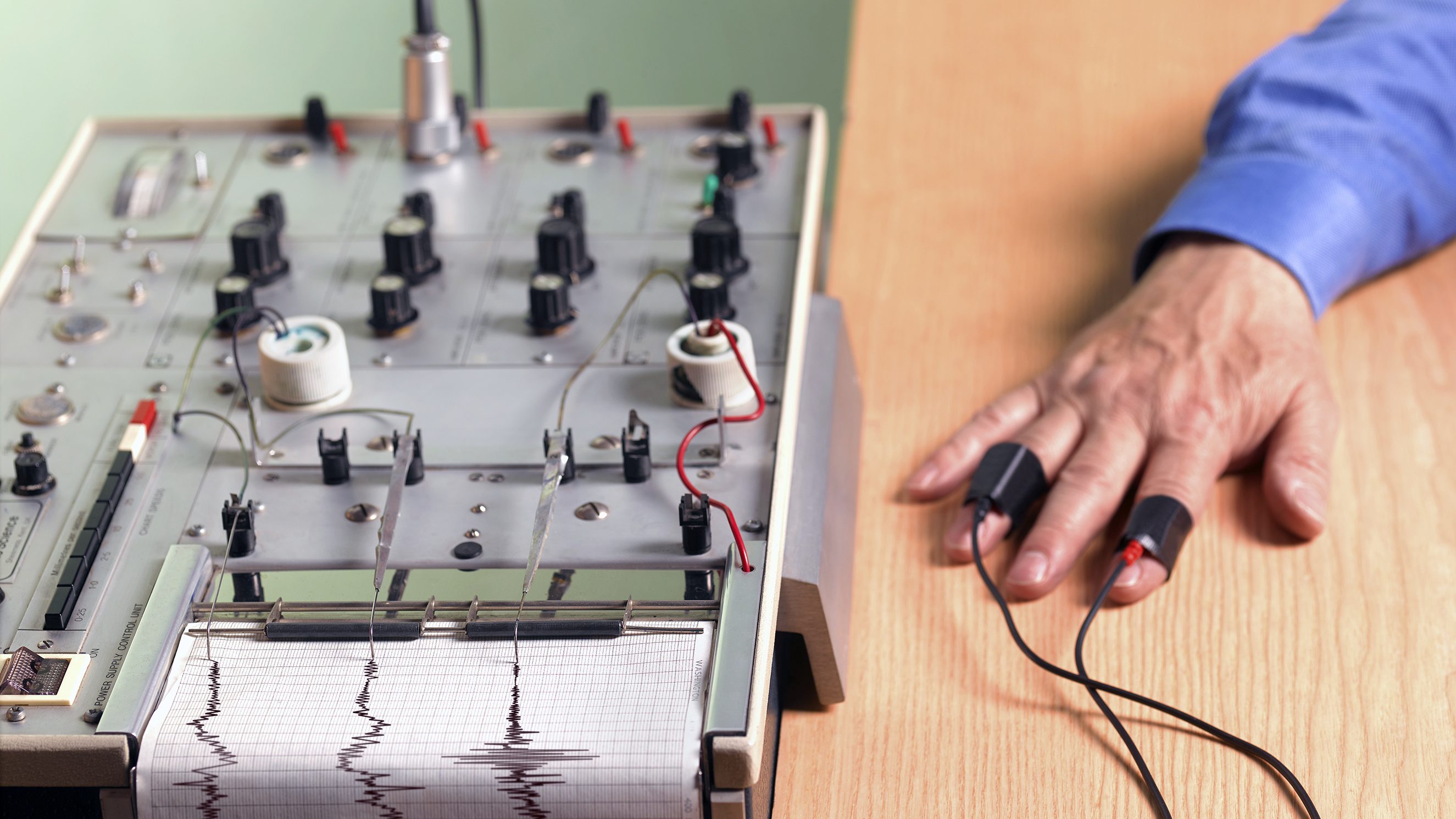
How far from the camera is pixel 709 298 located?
1076 millimetres

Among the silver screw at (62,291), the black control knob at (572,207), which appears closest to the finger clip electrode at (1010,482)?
the black control knob at (572,207)

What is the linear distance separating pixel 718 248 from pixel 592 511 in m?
0.32

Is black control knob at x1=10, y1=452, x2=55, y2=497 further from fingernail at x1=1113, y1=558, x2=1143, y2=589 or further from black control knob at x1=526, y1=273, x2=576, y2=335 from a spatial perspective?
fingernail at x1=1113, y1=558, x2=1143, y2=589

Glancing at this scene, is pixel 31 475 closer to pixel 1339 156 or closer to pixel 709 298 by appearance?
pixel 709 298

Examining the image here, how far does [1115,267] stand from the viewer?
53.7 inches

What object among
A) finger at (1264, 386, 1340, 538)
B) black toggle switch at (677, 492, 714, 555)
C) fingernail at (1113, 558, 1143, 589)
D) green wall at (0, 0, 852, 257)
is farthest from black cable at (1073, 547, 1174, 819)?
green wall at (0, 0, 852, 257)

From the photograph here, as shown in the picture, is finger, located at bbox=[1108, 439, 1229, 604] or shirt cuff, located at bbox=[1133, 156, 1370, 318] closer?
finger, located at bbox=[1108, 439, 1229, 604]

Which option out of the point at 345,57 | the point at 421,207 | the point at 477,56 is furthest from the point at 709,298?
the point at 345,57

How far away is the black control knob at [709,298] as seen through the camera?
3.53ft

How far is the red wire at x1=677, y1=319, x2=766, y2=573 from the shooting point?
842 mm

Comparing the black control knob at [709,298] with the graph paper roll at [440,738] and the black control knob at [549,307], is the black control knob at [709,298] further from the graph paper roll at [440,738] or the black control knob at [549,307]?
the graph paper roll at [440,738]

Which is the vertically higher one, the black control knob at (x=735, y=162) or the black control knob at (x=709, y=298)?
the black control knob at (x=735, y=162)

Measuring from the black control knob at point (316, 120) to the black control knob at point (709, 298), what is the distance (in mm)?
522

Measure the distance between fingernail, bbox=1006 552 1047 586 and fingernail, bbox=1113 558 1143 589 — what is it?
2.0 inches
